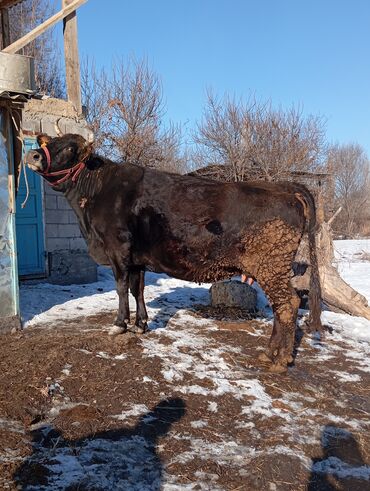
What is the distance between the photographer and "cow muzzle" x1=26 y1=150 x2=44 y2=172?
5.03 m

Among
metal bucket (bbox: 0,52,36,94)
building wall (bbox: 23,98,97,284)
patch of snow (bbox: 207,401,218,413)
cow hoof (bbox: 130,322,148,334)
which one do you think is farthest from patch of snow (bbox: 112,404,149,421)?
building wall (bbox: 23,98,97,284)

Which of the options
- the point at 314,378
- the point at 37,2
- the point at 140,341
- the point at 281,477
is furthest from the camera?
the point at 37,2

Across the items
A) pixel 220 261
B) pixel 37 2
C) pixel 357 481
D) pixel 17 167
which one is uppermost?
pixel 37 2

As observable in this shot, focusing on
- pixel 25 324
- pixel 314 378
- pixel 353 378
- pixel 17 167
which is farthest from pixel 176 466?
pixel 17 167

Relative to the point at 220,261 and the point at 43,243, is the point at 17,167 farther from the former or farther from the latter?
the point at 43,243

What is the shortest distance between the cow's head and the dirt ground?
200cm

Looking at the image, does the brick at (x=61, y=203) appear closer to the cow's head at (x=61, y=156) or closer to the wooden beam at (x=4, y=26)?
the wooden beam at (x=4, y=26)

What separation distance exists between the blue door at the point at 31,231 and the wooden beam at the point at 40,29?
2856mm

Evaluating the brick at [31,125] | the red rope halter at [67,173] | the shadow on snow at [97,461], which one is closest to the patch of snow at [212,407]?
the shadow on snow at [97,461]

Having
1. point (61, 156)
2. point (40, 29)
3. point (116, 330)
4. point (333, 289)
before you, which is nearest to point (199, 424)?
point (116, 330)

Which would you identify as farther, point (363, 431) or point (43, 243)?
point (43, 243)

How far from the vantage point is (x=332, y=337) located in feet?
20.3

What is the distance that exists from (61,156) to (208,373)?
3.07m

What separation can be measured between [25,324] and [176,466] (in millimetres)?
3730
